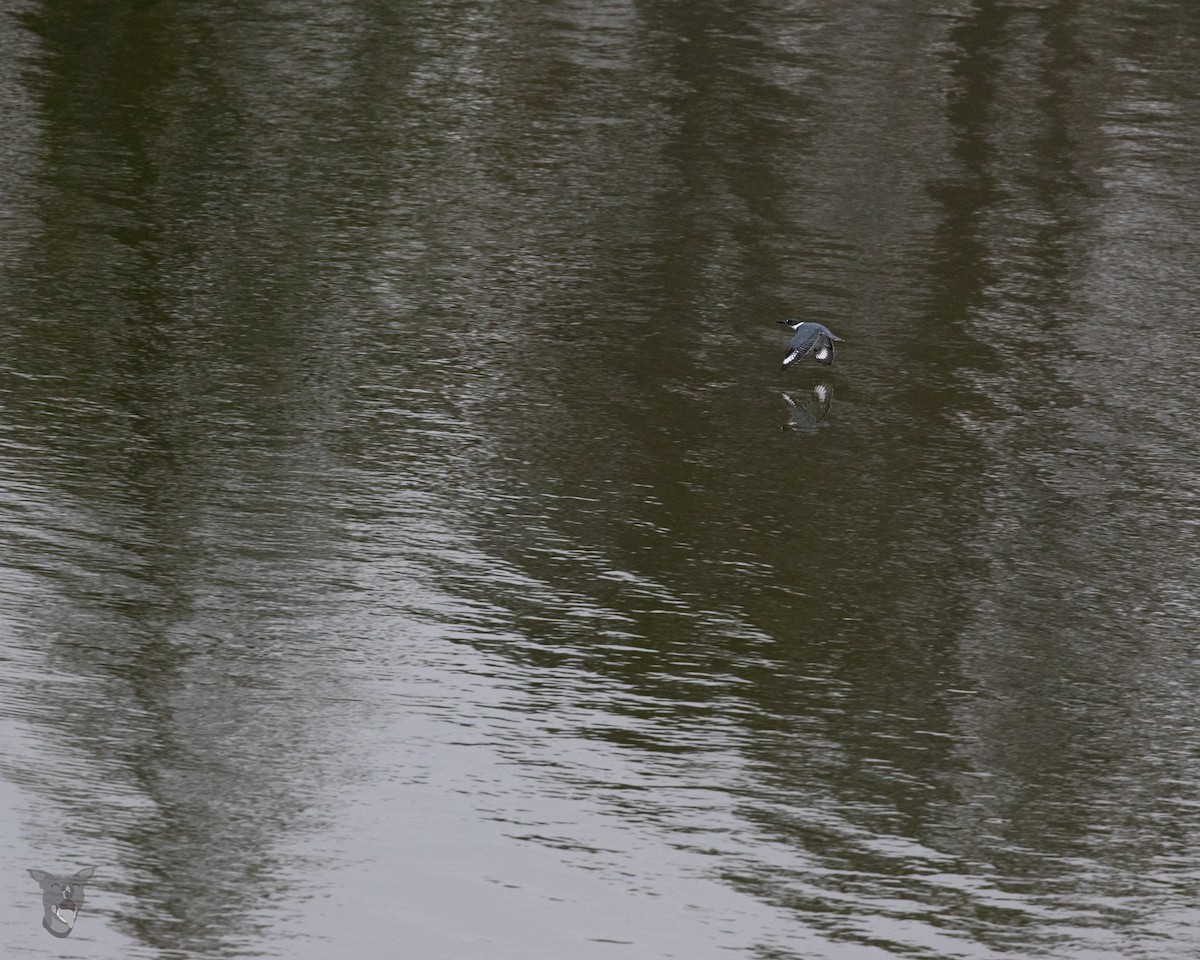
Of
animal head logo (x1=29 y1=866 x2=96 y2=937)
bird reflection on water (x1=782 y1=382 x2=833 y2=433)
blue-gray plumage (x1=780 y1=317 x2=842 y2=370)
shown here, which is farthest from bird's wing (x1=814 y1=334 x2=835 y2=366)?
animal head logo (x1=29 y1=866 x2=96 y2=937)

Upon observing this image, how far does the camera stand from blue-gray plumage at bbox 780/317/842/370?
Result: 279 inches

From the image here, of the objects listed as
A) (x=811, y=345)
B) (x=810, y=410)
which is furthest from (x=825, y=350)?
(x=810, y=410)

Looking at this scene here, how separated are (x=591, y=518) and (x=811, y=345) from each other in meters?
1.56

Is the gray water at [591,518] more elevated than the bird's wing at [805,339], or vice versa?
the bird's wing at [805,339]

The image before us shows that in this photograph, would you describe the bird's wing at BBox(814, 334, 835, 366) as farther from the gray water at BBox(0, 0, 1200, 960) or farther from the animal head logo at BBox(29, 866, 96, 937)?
the animal head logo at BBox(29, 866, 96, 937)

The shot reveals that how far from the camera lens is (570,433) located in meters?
6.63

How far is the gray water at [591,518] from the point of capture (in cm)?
421

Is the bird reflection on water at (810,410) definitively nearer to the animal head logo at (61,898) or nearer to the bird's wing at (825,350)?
the bird's wing at (825,350)

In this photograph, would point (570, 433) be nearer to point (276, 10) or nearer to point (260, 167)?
point (260, 167)

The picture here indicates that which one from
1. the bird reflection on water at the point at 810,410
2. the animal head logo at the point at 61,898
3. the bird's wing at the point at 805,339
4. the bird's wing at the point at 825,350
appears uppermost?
the bird's wing at the point at 805,339

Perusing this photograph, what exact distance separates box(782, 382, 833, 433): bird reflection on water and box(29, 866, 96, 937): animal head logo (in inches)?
135

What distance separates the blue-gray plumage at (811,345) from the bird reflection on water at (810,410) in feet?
0.44

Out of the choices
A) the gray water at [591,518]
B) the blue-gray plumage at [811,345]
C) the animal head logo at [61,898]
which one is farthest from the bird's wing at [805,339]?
the animal head logo at [61,898]

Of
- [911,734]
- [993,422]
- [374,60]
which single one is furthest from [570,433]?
[374,60]
